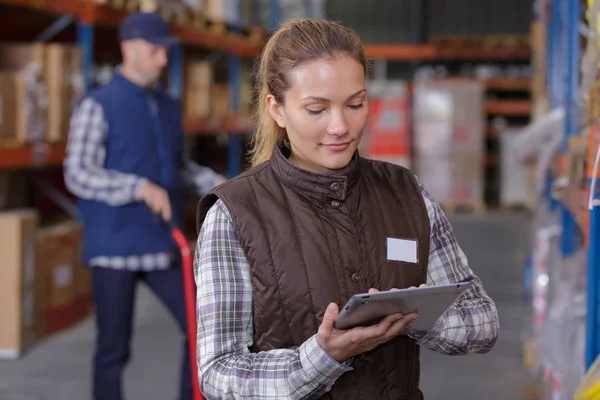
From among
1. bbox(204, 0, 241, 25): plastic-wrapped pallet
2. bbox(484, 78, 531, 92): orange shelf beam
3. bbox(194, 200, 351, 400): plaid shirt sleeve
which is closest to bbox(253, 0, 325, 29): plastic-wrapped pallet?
bbox(484, 78, 531, 92): orange shelf beam

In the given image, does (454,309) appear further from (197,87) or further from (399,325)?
(197,87)

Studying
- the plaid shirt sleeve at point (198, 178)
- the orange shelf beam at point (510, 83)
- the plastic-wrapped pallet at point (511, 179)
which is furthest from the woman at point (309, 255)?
the orange shelf beam at point (510, 83)

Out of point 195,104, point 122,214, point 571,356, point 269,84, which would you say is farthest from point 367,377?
point 195,104

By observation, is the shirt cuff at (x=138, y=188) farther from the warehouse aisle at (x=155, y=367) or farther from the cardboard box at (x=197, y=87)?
the cardboard box at (x=197, y=87)

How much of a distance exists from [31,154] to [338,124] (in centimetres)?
389

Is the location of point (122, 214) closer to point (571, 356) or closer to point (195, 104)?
point (571, 356)

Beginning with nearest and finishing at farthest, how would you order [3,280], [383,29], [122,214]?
1. [122,214]
2. [3,280]
3. [383,29]

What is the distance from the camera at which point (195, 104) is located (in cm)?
818

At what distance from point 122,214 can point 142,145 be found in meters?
0.29

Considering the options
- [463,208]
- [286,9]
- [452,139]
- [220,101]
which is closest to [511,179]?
[463,208]

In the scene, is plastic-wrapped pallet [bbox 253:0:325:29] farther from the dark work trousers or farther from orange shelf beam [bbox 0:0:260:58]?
the dark work trousers

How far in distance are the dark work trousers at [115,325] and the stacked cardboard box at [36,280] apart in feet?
5.45

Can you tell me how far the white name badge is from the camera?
169 centimetres

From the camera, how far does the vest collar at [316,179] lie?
1676 millimetres
